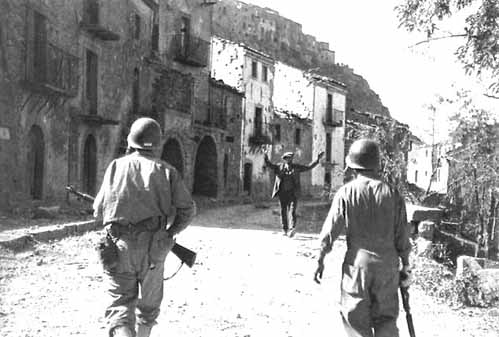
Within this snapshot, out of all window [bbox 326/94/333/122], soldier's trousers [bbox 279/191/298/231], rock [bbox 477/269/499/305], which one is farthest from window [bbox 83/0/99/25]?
window [bbox 326/94/333/122]

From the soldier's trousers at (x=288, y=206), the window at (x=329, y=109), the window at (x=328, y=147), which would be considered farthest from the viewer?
the window at (x=328, y=147)

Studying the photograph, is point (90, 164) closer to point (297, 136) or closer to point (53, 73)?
point (53, 73)

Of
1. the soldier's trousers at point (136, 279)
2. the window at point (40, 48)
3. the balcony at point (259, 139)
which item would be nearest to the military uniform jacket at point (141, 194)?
the soldier's trousers at point (136, 279)

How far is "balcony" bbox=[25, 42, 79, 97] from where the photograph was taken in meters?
A: 15.1

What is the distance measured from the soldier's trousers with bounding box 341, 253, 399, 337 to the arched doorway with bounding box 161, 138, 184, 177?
21.5 metres

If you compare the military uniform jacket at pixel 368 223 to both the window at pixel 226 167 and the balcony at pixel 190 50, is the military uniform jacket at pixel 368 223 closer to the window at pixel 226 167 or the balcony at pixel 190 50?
the balcony at pixel 190 50

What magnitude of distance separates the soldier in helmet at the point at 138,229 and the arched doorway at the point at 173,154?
829 inches

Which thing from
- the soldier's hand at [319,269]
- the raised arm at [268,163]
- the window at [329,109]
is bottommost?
the soldier's hand at [319,269]

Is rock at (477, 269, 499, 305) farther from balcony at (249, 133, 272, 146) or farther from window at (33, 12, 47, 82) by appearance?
balcony at (249, 133, 272, 146)

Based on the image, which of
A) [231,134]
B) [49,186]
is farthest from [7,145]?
[231,134]

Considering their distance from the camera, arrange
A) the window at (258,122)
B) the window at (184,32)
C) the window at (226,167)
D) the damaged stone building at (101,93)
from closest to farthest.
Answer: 1. the damaged stone building at (101,93)
2. the window at (184,32)
3. the window at (226,167)
4. the window at (258,122)

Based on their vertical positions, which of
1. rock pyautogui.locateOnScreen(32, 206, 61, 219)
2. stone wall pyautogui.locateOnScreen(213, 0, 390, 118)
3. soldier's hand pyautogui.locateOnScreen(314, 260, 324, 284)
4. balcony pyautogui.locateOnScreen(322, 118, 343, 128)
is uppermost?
stone wall pyautogui.locateOnScreen(213, 0, 390, 118)

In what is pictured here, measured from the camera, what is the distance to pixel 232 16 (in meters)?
65.6

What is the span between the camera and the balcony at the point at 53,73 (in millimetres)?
15102
